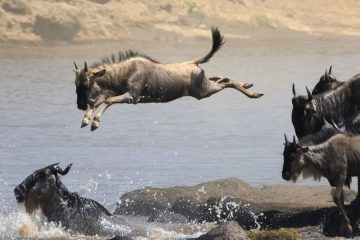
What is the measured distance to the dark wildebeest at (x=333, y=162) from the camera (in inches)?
453

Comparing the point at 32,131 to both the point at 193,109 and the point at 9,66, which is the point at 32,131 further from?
the point at 9,66

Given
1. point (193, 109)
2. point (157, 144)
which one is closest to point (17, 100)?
point (193, 109)

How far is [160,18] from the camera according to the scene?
49719 millimetres

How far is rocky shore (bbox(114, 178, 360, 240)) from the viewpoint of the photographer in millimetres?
12053

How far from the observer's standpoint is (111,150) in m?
22.2

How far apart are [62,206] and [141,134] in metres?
11.6

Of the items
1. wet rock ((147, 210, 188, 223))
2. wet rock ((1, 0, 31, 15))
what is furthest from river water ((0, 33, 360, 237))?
wet rock ((1, 0, 31, 15))

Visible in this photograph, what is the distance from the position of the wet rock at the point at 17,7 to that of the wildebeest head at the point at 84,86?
108ft

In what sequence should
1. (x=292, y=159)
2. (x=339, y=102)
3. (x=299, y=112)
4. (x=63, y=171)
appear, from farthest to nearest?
(x=339, y=102), (x=299, y=112), (x=63, y=171), (x=292, y=159)

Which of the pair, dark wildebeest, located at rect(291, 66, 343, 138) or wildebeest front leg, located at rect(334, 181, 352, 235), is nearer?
wildebeest front leg, located at rect(334, 181, 352, 235)

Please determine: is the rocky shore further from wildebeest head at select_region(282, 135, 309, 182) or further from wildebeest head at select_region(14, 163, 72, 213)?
wildebeest head at select_region(14, 163, 72, 213)

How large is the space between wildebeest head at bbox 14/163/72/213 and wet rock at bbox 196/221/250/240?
200 cm

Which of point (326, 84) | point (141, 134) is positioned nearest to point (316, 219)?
point (326, 84)

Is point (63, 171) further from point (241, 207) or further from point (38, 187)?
point (241, 207)
